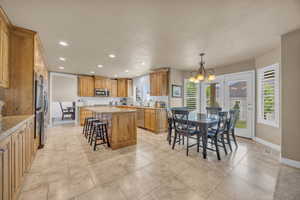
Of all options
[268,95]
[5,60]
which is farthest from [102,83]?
[268,95]

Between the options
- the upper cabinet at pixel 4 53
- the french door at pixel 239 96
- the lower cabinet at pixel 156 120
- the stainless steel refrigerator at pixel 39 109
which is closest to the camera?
the upper cabinet at pixel 4 53

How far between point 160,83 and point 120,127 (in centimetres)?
267

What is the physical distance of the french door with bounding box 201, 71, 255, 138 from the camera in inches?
158

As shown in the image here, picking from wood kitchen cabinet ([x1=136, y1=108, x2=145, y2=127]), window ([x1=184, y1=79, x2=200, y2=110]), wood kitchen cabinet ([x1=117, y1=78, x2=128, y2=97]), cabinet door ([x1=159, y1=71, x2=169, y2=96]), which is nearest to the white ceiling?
cabinet door ([x1=159, y1=71, x2=169, y2=96])

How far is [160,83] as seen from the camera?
Result: 521cm

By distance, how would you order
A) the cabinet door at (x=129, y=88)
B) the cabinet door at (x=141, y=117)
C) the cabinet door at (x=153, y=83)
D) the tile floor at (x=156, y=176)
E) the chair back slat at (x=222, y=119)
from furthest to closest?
1. the cabinet door at (x=129, y=88)
2. the cabinet door at (x=153, y=83)
3. the cabinet door at (x=141, y=117)
4. the chair back slat at (x=222, y=119)
5. the tile floor at (x=156, y=176)

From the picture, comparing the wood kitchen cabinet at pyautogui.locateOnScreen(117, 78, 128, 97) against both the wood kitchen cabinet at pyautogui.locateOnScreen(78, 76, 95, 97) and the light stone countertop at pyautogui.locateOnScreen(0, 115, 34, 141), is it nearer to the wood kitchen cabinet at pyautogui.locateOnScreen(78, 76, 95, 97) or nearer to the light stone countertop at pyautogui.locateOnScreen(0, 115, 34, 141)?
the wood kitchen cabinet at pyautogui.locateOnScreen(78, 76, 95, 97)

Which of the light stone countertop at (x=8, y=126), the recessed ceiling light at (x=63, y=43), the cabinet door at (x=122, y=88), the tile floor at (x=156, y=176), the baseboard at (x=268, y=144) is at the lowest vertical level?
the tile floor at (x=156, y=176)

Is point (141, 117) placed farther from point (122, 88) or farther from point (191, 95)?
point (122, 88)

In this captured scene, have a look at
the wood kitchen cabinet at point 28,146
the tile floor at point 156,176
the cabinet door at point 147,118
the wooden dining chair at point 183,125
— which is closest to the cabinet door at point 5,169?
the tile floor at point 156,176

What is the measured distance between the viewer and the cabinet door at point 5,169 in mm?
1102

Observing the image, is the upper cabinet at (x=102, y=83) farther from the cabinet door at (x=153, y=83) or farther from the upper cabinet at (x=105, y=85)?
the cabinet door at (x=153, y=83)

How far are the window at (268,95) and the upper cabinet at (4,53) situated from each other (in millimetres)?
5612

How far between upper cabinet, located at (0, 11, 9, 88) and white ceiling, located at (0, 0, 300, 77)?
7.4 inches
